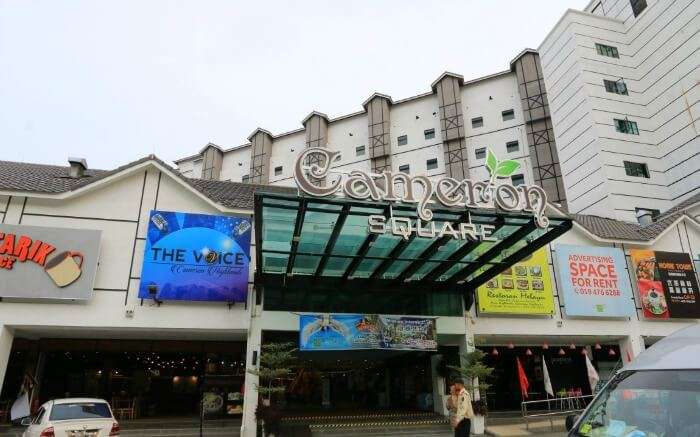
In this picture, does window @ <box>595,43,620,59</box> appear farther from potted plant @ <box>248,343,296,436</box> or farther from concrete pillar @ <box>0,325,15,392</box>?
concrete pillar @ <box>0,325,15,392</box>

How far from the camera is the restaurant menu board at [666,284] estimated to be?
20.5m

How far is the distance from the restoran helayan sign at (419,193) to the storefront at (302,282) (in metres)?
0.06

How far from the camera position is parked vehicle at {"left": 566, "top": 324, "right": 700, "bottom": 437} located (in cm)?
431

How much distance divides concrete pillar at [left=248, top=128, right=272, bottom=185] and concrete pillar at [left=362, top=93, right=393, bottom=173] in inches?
420

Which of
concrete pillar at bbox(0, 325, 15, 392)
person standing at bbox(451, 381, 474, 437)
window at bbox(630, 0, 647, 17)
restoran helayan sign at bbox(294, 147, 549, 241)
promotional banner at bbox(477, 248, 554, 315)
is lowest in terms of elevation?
person standing at bbox(451, 381, 474, 437)

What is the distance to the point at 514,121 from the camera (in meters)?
40.2

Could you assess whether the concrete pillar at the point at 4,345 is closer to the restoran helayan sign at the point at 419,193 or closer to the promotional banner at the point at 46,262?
the promotional banner at the point at 46,262

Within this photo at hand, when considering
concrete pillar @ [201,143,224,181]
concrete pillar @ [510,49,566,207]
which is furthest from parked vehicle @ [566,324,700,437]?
concrete pillar @ [201,143,224,181]

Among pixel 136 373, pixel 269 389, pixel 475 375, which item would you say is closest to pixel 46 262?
pixel 136 373

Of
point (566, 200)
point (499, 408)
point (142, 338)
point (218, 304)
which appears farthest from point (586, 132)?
point (142, 338)

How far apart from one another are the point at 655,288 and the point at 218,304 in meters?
19.0

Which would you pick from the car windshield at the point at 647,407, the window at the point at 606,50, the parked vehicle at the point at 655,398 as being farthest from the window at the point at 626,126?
the car windshield at the point at 647,407

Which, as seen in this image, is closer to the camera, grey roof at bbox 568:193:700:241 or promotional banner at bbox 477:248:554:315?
promotional banner at bbox 477:248:554:315

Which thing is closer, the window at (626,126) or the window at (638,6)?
the window at (626,126)
